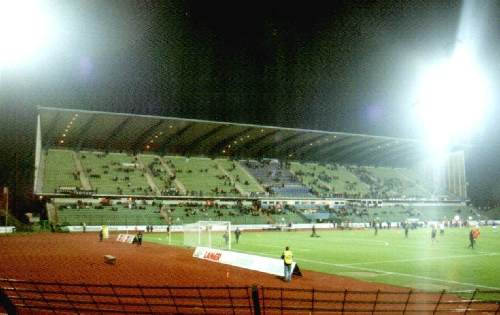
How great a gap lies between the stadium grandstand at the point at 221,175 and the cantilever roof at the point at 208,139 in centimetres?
17

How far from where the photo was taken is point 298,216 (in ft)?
234

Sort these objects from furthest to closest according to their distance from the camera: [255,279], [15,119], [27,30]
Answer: [15,119]
[27,30]
[255,279]

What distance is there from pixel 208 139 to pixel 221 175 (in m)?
6.53

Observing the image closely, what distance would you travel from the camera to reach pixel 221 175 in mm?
78625

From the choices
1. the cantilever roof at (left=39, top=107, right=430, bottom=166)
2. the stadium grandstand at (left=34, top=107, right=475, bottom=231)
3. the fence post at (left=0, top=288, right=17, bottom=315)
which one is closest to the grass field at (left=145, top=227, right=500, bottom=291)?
the fence post at (left=0, top=288, right=17, bottom=315)

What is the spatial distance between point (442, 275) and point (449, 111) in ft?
110

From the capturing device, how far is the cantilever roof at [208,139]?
6538 centimetres

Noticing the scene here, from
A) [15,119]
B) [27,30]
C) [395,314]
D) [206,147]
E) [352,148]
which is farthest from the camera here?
[352,148]

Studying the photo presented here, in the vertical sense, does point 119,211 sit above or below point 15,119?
below

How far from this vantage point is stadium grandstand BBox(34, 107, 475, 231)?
62969mm

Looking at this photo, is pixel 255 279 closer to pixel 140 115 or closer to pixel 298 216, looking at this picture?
pixel 140 115

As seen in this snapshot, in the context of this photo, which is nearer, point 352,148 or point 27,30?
point 27,30

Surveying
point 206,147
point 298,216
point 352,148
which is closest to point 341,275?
point 298,216

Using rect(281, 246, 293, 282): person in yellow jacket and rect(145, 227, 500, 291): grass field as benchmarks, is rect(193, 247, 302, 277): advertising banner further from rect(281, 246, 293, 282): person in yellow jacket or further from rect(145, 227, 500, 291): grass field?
rect(145, 227, 500, 291): grass field
